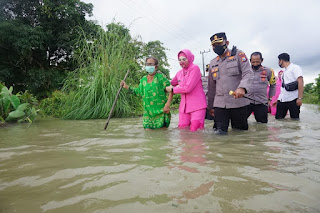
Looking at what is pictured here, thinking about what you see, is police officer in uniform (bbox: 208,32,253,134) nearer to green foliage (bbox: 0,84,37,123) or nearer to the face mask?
the face mask

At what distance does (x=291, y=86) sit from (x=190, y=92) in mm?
2477

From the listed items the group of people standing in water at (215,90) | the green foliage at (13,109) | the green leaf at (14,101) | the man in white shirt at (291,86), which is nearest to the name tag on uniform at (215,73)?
the group of people standing in water at (215,90)

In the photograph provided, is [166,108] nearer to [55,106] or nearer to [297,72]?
[297,72]

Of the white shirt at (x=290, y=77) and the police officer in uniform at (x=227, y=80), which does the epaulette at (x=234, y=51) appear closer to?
the police officer in uniform at (x=227, y=80)

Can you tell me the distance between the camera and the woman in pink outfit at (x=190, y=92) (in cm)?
374

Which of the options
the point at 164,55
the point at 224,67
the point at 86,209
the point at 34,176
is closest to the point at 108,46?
the point at 224,67

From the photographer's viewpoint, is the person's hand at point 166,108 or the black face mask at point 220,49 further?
the person's hand at point 166,108

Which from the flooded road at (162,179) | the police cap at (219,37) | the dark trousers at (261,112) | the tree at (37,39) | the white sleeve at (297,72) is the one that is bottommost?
the flooded road at (162,179)

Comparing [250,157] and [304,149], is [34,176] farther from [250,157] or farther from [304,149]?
[304,149]

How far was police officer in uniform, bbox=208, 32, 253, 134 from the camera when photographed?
3.39 m

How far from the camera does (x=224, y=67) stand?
349cm

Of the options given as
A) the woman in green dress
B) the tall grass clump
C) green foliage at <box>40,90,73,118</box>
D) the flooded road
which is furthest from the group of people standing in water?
green foliage at <box>40,90,73,118</box>

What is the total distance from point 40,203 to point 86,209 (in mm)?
260

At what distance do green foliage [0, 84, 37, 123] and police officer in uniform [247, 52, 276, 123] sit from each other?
4.70 m
